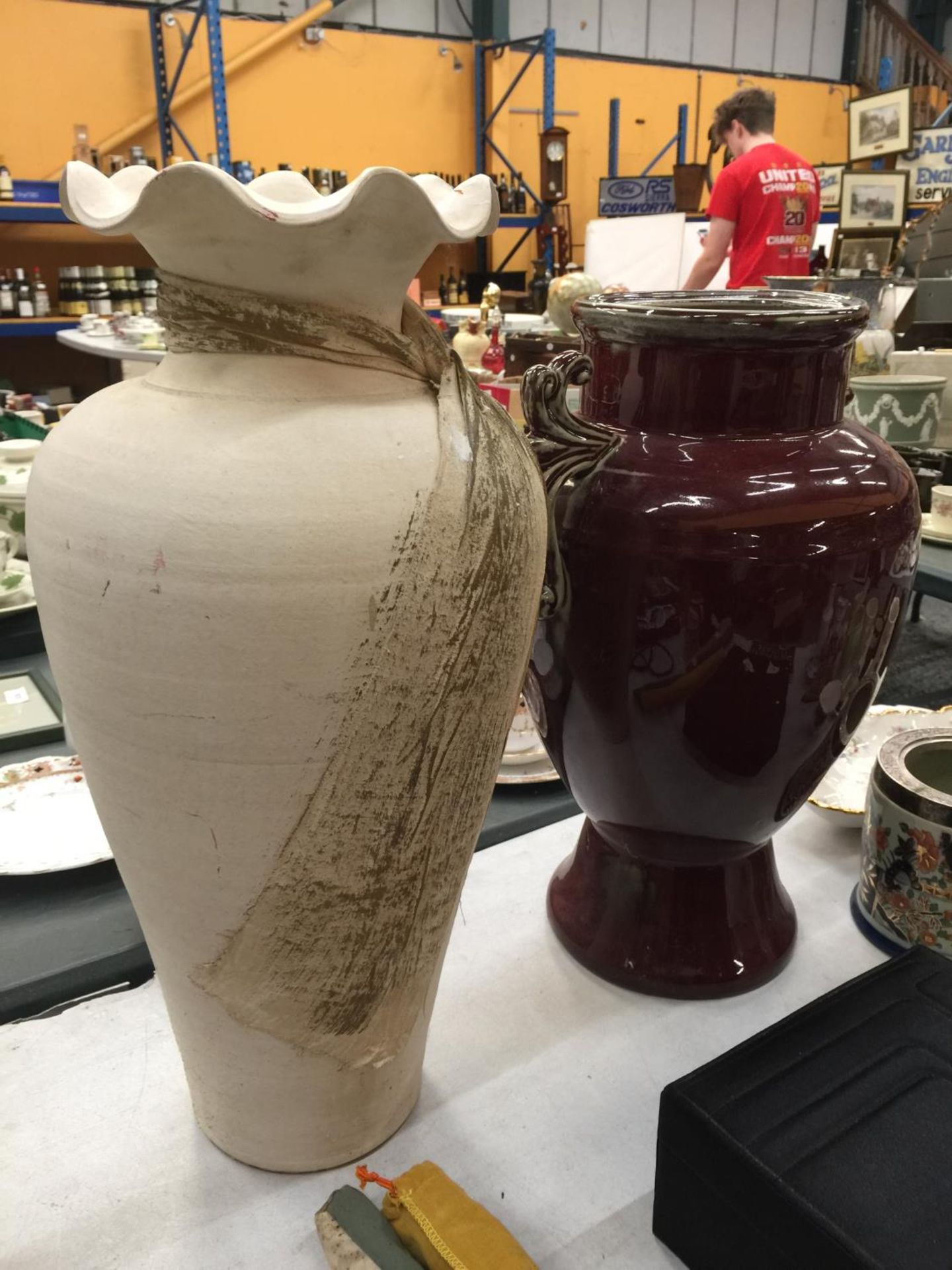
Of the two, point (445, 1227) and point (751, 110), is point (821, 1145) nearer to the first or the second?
point (445, 1227)

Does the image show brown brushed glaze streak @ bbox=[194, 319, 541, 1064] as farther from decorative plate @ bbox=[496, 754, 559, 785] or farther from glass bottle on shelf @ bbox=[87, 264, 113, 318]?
glass bottle on shelf @ bbox=[87, 264, 113, 318]

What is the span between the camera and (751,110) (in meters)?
3.19

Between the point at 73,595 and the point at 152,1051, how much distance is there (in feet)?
1.53

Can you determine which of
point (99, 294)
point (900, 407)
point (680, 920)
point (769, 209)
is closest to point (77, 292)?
point (99, 294)

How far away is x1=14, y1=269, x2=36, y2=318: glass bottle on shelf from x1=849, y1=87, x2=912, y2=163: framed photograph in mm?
3828

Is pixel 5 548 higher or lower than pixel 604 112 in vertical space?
lower

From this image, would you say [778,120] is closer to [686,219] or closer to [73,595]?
[686,219]

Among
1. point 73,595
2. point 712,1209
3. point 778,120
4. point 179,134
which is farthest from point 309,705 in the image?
point 778,120

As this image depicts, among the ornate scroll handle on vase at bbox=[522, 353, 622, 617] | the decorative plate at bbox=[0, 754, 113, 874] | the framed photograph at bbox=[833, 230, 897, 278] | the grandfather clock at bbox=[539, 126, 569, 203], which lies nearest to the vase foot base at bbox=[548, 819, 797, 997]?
the ornate scroll handle on vase at bbox=[522, 353, 622, 617]

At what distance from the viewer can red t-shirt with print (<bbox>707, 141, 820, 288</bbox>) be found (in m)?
3.03

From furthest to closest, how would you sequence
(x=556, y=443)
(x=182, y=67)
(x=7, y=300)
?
(x=182, y=67)
(x=7, y=300)
(x=556, y=443)

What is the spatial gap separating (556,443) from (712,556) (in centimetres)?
16

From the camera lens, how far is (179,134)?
17.7 ft

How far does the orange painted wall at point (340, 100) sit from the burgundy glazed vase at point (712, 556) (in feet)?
18.1
